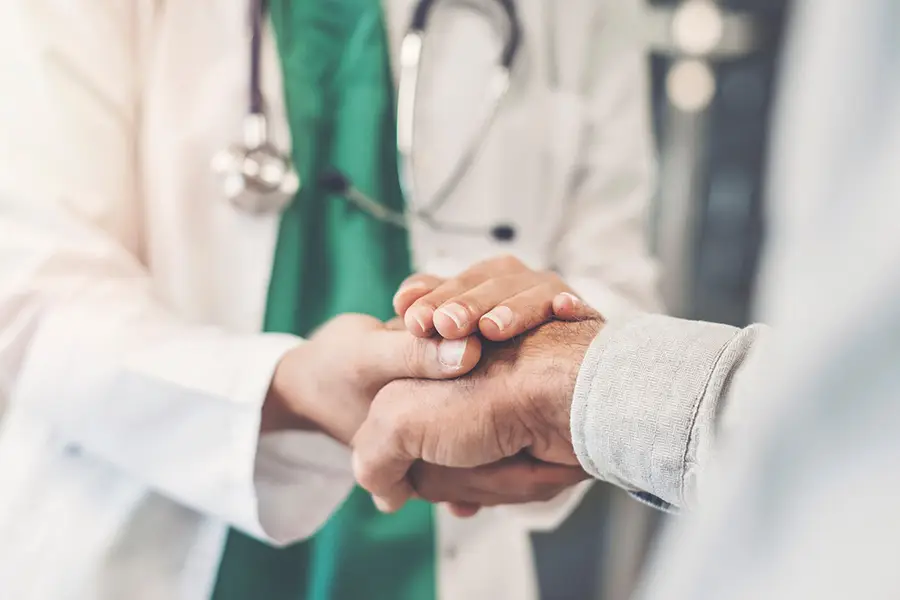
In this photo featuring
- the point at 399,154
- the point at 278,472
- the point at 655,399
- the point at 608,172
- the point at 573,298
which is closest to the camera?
the point at 655,399

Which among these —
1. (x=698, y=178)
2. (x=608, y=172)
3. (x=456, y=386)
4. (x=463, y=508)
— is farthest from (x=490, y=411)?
(x=698, y=178)

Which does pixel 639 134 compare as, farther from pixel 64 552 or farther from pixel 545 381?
pixel 64 552

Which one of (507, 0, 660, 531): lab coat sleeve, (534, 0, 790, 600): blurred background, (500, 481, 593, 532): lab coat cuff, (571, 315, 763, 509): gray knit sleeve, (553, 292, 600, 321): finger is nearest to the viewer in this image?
(571, 315, 763, 509): gray knit sleeve

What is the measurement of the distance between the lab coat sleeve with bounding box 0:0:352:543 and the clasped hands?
0.15ft

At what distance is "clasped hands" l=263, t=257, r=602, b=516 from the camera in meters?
0.45

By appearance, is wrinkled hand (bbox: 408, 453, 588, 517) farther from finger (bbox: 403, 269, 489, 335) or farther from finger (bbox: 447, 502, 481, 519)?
finger (bbox: 403, 269, 489, 335)

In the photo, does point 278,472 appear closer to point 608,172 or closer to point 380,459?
point 380,459

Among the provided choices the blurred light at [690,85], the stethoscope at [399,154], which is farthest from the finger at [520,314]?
the blurred light at [690,85]

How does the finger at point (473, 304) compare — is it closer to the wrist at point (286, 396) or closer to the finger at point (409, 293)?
the finger at point (409, 293)

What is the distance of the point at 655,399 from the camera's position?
381mm

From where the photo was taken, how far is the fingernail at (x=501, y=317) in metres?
0.44

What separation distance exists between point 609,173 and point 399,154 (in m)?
0.24

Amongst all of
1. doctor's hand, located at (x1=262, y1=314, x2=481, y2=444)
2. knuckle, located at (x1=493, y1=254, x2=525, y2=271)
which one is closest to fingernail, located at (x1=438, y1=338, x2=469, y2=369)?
doctor's hand, located at (x1=262, y1=314, x2=481, y2=444)

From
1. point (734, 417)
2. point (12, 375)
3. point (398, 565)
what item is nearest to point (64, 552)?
point (12, 375)
